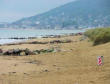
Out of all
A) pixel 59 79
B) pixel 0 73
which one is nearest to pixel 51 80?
pixel 59 79

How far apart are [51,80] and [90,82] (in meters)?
1.91

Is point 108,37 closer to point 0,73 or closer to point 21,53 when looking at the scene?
point 21,53

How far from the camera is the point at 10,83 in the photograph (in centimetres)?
1157

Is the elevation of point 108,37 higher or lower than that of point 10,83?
higher

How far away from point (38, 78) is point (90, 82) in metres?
2.77

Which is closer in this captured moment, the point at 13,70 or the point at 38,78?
the point at 38,78

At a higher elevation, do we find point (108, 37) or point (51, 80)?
point (108, 37)

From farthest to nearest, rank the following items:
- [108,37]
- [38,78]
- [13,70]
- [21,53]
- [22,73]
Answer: [108,37], [21,53], [13,70], [22,73], [38,78]

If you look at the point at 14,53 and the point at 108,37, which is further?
the point at 108,37

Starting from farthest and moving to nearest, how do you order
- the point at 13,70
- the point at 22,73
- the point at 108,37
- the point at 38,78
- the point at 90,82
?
the point at 108,37, the point at 13,70, the point at 22,73, the point at 38,78, the point at 90,82

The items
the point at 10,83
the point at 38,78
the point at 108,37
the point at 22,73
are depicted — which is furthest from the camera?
the point at 108,37

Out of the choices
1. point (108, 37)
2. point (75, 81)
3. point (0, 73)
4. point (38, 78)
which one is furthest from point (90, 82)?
point (108, 37)

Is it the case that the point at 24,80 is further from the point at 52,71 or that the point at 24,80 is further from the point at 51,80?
the point at 52,71

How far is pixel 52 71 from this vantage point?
14.4 metres
